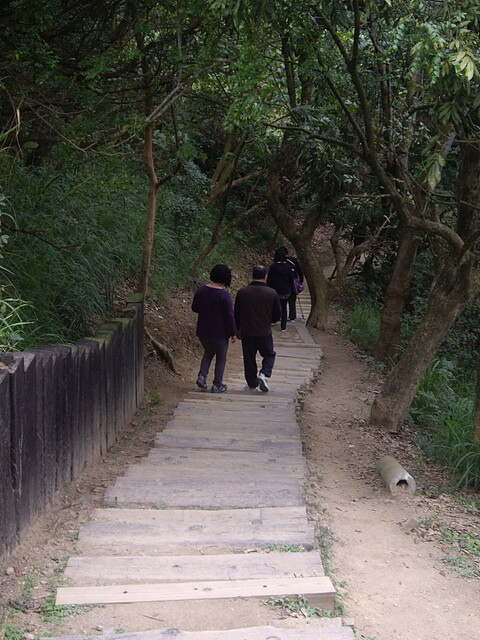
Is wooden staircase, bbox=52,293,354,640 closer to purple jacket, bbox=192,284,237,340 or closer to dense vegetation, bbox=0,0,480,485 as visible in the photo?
dense vegetation, bbox=0,0,480,485

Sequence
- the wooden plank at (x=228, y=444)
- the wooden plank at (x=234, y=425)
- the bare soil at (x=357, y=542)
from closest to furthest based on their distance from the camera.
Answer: the bare soil at (x=357, y=542), the wooden plank at (x=228, y=444), the wooden plank at (x=234, y=425)

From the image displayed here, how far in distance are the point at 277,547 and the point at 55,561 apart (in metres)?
1.23

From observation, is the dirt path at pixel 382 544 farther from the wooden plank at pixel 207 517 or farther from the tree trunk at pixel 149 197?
the tree trunk at pixel 149 197

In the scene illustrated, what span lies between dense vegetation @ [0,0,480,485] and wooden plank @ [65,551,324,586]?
65.7 inches

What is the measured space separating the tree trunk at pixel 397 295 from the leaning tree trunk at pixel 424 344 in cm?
392

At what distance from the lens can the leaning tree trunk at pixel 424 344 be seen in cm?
757

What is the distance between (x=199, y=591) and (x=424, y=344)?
16.5 ft

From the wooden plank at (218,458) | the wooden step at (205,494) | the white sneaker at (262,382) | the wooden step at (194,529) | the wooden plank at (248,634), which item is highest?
the wooden plank at (248,634)

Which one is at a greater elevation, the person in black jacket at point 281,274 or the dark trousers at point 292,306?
the person in black jacket at point 281,274

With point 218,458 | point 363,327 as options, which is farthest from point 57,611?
point 363,327

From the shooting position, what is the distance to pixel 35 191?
8516mm

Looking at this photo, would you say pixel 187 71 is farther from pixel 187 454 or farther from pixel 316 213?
pixel 316 213

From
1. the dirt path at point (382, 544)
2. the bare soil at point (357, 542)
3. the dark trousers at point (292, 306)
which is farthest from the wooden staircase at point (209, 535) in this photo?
the dark trousers at point (292, 306)

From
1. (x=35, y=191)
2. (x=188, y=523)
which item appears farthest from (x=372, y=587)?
(x=35, y=191)
